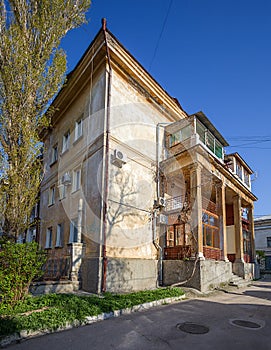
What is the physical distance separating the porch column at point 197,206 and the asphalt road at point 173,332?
321 cm

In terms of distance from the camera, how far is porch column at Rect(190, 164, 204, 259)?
35.3 ft

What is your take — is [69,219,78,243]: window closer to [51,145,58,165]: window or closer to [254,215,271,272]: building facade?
[51,145,58,165]: window

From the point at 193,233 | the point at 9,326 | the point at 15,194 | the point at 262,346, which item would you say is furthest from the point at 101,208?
the point at 262,346

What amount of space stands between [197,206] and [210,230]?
8.28 feet

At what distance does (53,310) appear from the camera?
5.83m

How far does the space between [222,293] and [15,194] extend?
9.08 m

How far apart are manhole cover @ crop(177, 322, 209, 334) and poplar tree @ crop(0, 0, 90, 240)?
4983 millimetres

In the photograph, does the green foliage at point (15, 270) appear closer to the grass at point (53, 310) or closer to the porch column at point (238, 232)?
the grass at point (53, 310)

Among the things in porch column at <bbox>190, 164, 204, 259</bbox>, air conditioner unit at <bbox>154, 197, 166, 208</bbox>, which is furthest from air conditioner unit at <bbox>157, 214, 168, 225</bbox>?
porch column at <bbox>190, 164, 204, 259</bbox>

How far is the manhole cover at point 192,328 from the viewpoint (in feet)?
17.8

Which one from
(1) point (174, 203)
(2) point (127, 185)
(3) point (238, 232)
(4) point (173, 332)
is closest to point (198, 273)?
(1) point (174, 203)

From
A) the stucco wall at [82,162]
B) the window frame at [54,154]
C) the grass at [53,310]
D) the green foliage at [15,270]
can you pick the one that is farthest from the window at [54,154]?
the grass at [53,310]

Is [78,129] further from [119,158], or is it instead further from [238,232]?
[238,232]

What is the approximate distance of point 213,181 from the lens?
13750 millimetres
